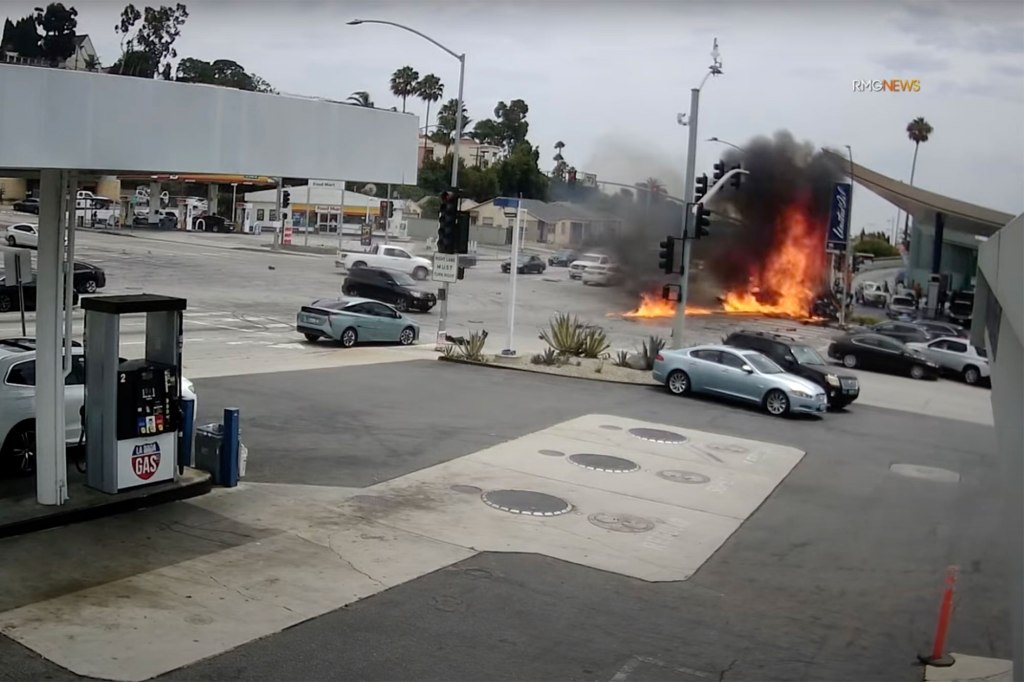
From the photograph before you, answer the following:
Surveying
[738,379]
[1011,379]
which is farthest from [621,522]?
[738,379]

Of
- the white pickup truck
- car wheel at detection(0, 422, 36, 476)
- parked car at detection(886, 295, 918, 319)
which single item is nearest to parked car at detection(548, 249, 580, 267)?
the white pickup truck

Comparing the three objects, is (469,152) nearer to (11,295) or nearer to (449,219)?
(449,219)

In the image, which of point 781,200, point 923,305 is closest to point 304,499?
point 781,200

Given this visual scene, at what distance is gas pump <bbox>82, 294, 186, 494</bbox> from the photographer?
32.9 feet

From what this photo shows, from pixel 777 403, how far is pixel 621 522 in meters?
10.2

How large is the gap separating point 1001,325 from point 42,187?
8559mm

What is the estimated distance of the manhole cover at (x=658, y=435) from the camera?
17.0 meters

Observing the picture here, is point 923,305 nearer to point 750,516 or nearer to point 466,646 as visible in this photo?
point 750,516

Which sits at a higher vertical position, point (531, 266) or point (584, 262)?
point (584, 262)

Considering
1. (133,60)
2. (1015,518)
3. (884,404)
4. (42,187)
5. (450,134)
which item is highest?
(450,134)

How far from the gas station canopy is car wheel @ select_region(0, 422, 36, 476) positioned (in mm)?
52283

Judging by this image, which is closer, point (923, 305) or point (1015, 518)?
point (1015, 518)

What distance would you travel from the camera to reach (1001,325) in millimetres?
6727

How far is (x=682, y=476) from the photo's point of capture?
14.4 m
